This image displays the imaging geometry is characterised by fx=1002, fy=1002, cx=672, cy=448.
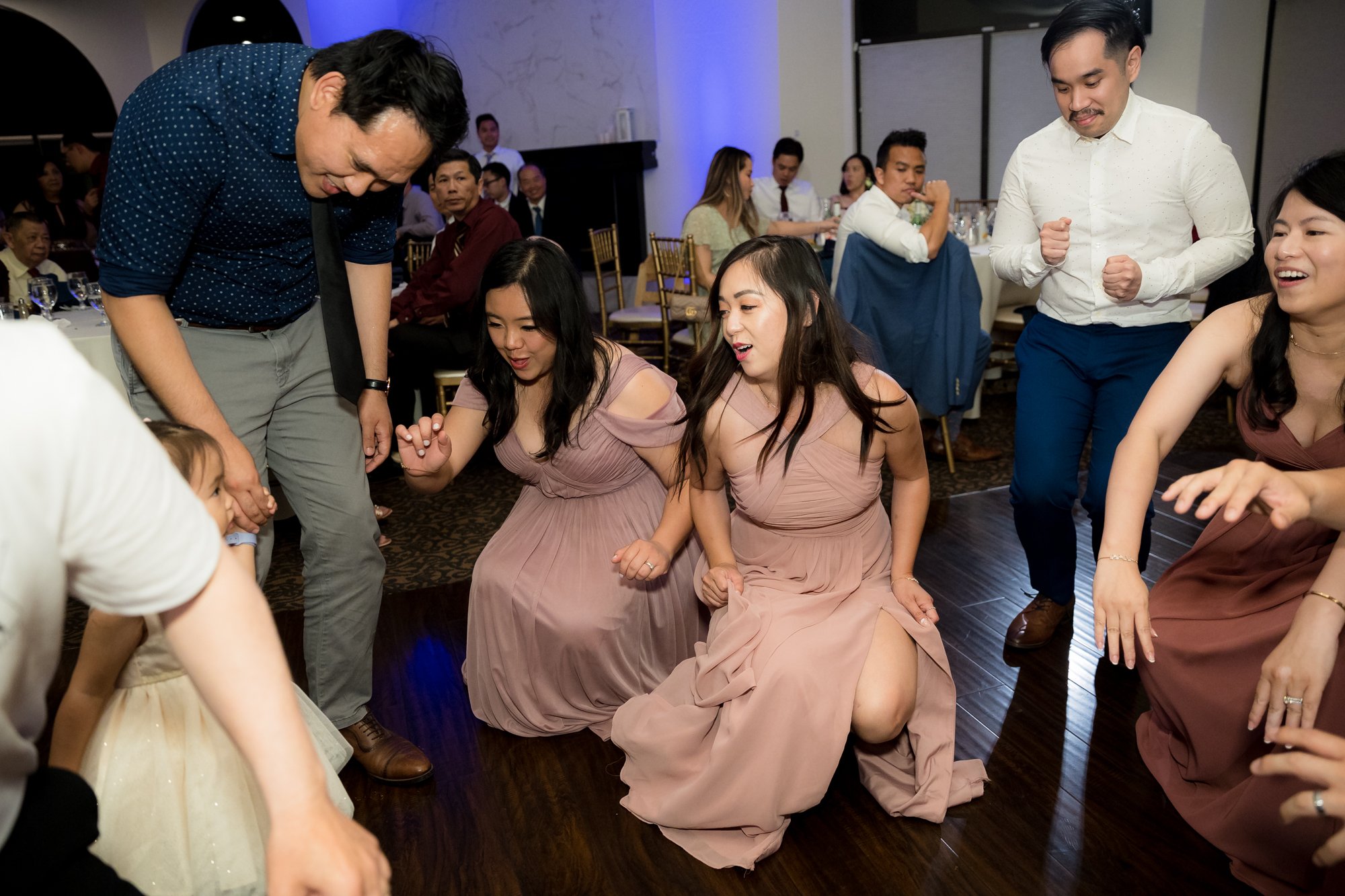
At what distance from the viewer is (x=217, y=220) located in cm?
186

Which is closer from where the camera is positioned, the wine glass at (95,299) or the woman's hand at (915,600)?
the woman's hand at (915,600)

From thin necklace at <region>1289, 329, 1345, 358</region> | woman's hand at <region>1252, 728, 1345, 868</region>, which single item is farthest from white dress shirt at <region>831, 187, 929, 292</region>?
woman's hand at <region>1252, 728, 1345, 868</region>

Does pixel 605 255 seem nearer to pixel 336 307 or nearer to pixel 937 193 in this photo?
pixel 937 193

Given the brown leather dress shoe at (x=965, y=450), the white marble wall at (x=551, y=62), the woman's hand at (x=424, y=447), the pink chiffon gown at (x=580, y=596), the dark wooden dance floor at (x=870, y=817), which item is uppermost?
the white marble wall at (x=551, y=62)

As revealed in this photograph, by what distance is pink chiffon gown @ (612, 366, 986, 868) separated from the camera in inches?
73.7

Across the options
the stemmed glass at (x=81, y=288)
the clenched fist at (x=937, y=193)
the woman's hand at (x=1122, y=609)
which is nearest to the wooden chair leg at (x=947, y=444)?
the clenched fist at (x=937, y=193)

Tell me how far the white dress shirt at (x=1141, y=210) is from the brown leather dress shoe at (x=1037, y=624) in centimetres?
75

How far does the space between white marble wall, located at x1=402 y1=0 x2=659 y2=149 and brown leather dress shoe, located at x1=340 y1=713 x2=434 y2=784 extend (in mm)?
7166

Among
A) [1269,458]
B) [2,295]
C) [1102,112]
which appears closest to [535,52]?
[2,295]

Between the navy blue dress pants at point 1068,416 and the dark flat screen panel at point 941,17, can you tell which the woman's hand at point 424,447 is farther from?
the dark flat screen panel at point 941,17

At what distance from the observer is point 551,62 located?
8.94 m

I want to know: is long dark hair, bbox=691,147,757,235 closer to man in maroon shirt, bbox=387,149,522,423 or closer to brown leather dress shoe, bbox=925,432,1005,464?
man in maroon shirt, bbox=387,149,522,423

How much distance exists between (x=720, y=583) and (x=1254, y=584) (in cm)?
102

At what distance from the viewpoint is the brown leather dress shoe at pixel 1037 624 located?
2.63m
